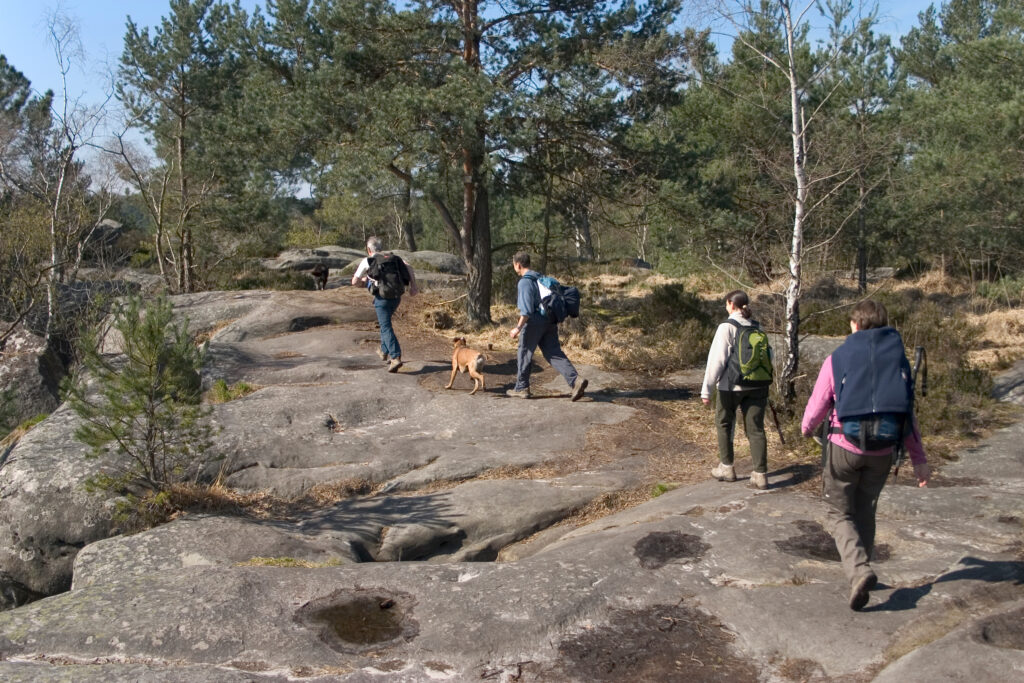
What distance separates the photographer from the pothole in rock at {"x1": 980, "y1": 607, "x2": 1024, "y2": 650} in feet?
13.9

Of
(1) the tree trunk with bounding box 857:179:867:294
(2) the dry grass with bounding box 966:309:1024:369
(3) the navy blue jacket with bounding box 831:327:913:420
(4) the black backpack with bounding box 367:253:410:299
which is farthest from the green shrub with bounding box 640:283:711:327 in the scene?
(3) the navy blue jacket with bounding box 831:327:913:420

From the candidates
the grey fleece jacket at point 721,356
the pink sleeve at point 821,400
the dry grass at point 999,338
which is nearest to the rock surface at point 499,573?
the grey fleece jacket at point 721,356

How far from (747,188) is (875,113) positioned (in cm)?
806

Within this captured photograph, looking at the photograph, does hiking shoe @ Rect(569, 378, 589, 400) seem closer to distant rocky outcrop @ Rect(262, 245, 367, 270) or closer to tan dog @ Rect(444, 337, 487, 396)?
tan dog @ Rect(444, 337, 487, 396)

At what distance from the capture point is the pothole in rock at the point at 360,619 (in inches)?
190

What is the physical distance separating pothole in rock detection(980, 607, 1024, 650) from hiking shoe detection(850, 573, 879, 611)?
56cm

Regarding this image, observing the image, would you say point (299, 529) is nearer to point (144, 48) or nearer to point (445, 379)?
point (445, 379)

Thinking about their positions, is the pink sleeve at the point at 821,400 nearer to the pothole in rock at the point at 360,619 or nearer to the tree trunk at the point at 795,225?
the pothole in rock at the point at 360,619

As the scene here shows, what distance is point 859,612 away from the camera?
4805 millimetres

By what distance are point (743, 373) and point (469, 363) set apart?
15.6ft

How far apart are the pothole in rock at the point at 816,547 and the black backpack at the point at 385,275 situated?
682 cm

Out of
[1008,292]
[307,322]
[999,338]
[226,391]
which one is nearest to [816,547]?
[226,391]

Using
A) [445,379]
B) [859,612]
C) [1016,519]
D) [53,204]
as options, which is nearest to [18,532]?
[445,379]

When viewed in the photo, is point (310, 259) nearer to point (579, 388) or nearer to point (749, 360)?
point (579, 388)
